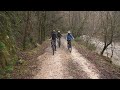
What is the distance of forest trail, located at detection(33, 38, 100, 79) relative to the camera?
47.6 ft

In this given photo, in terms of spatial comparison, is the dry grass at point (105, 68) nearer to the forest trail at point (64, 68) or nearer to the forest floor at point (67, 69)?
the forest floor at point (67, 69)

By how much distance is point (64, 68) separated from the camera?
16000 mm

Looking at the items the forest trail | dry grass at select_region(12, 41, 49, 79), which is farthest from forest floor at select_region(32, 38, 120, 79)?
dry grass at select_region(12, 41, 49, 79)

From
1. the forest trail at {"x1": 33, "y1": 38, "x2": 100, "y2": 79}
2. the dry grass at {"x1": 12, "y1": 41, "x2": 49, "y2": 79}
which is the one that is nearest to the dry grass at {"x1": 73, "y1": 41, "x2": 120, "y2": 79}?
the forest trail at {"x1": 33, "y1": 38, "x2": 100, "y2": 79}

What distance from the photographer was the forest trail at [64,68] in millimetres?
14500

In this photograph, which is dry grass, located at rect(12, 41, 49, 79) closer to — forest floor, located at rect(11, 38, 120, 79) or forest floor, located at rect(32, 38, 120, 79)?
forest floor, located at rect(11, 38, 120, 79)

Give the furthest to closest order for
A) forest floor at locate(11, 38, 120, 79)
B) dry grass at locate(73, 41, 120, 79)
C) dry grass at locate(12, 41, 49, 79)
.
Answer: dry grass at locate(73, 41, 120, 79), forest floor at locate(11, 38, 120, 79), dry grass at locate(12, 41, 49, 79)

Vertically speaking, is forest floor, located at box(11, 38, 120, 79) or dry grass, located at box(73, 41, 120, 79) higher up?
forest floor, located at box(11, 38, 120, 79)

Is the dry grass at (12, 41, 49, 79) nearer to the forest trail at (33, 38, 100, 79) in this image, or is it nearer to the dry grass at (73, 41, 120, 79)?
the forest trail at (33, 38, 100, 79)

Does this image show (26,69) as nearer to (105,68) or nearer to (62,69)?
(62,69)

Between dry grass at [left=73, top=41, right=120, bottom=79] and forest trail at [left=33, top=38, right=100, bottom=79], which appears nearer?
forest trail at [left=33, top=38, right=100, bottom=79]

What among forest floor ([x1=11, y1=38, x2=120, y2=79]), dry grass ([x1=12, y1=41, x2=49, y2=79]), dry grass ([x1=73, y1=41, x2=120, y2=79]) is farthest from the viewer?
dry grass ([x1=73, y1=41, x2=120, y2=79])

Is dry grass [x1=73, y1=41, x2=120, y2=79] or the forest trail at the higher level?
the forest trail

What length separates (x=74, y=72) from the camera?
15.3 metres
